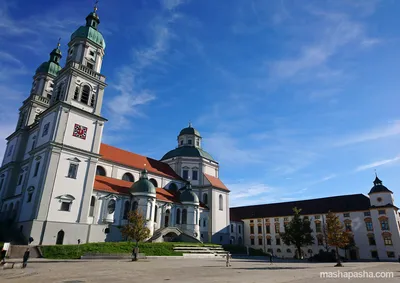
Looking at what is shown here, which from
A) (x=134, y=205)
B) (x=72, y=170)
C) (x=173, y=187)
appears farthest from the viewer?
(x=173, y=187)

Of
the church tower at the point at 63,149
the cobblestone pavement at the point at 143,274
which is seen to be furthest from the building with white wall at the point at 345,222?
the church tower at the point at 63,149

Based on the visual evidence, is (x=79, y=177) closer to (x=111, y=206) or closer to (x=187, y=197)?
(x=111, y=206)

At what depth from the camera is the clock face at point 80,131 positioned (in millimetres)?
33562

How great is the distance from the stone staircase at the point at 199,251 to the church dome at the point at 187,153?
2016 centimetres

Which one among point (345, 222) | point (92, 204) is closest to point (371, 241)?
point (345, 222)

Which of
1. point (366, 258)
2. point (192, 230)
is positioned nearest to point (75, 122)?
point (192, 230)

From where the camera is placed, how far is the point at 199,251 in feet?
118

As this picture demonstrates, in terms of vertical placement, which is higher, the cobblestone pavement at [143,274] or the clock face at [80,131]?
the clock face at [80,131]

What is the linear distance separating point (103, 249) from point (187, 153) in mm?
31175

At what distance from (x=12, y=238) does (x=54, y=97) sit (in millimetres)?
18286

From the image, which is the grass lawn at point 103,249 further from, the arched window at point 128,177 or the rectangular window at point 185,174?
the rectangular window at point 185,174

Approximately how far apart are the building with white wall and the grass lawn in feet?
91.4

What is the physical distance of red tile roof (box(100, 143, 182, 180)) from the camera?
42.5 m

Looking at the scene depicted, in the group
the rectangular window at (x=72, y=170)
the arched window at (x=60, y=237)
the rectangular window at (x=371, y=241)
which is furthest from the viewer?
the rectangular window at (x=371, y=241)
